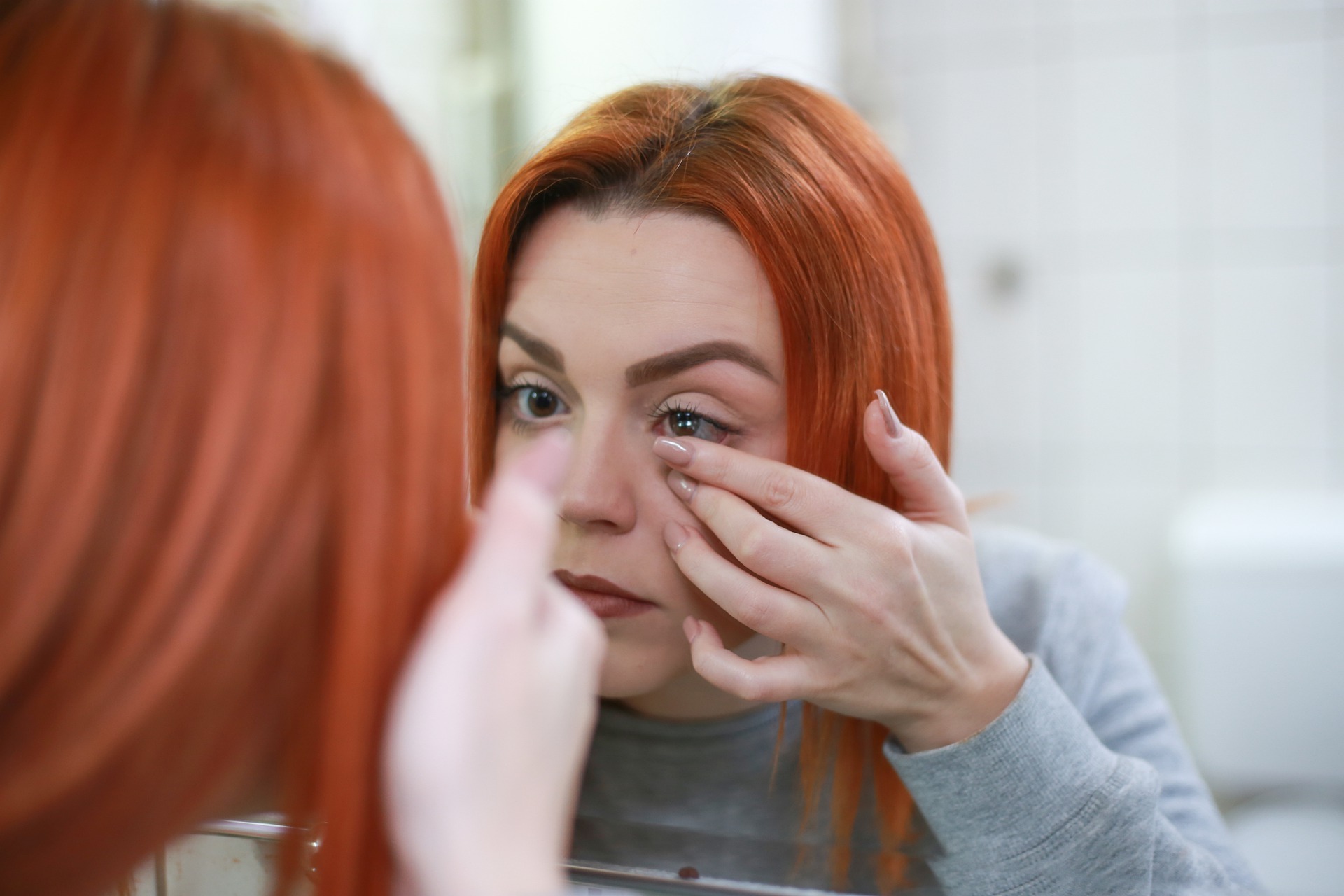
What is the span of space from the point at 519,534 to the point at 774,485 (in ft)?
0.78

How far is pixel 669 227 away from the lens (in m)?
0.57

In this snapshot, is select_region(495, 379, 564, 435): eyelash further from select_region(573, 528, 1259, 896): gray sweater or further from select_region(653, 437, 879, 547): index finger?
select_region(573, 528, 1259, 896): gray sweater

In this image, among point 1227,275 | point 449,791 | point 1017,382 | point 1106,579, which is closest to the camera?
point 449,791

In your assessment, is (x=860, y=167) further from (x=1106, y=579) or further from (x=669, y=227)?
(x=1106, y=579)

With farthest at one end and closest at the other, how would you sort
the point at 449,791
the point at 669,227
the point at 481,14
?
the point at 481,14 < the point at 669,227 < the point at 449,791

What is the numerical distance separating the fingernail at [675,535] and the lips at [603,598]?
0.04 m

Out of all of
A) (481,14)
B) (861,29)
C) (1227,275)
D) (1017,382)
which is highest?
(861,29)

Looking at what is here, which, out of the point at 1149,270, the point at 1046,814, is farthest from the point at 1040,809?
the point at 1149,270

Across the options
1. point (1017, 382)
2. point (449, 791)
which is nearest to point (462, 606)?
point (449, 791)

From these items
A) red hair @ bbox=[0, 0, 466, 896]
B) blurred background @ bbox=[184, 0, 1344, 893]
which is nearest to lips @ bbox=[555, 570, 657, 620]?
red hair @ bbox=[0, 0, 466, 896]

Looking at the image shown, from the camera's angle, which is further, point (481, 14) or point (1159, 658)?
point (1159, 658)

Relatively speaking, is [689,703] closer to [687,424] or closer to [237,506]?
[687,424]

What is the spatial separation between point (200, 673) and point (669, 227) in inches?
14.3

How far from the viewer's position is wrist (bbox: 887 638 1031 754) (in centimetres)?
54
